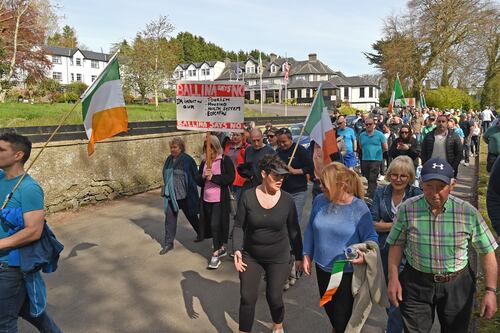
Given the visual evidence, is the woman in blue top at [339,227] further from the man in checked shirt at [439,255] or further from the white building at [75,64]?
the white building at [75,64]

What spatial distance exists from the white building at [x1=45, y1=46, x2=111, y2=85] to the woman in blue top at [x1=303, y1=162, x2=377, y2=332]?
242ft

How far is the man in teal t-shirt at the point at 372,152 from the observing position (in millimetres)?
8664

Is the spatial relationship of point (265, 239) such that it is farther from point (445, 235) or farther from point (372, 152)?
point (372, 152)

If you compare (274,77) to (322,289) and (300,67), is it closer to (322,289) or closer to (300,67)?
(300,67)

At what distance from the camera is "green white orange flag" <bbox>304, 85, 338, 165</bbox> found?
18.5ft

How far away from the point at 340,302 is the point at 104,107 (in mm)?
3410

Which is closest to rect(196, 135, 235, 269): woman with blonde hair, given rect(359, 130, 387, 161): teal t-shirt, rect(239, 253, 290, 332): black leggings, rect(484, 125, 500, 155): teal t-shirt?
rect(239, 253, 290, 332): black leggings

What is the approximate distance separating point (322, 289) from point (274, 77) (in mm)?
75241

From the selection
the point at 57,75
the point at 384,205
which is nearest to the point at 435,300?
the point at 384,205

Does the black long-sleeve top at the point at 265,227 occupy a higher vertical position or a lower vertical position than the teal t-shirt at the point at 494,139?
lower

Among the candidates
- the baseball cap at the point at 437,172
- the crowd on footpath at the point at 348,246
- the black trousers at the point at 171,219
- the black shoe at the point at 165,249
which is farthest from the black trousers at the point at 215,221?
the baseball cap at the point at 437,172

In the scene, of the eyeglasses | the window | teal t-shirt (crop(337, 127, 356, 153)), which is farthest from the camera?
the window

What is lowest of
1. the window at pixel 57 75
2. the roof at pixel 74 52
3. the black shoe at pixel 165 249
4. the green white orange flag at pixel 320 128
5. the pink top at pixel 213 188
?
the black shoe at pixel 165 249

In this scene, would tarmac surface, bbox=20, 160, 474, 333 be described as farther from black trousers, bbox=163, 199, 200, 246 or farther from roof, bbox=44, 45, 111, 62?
roof, bbox=44, 45, 111, 62
